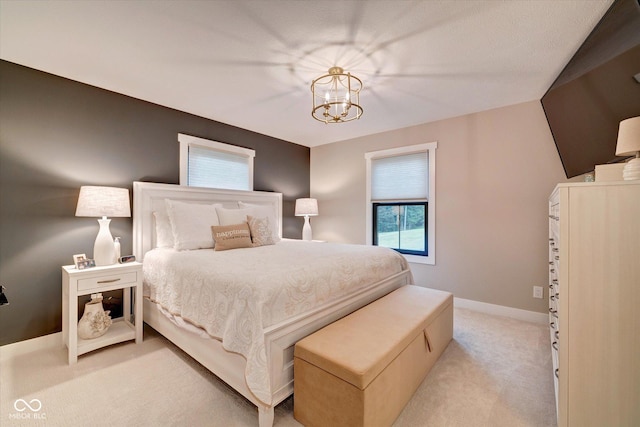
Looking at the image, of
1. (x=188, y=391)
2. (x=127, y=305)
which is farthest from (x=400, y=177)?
(x=127, y=305)

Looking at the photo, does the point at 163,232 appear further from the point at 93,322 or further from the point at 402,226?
the point at 402,226

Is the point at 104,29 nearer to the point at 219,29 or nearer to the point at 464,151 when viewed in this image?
the point at 219,29

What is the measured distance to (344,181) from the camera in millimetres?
4539

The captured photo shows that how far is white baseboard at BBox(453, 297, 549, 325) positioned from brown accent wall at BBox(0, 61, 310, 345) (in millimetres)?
4018

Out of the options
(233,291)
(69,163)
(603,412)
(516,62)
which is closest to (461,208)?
(516,62)

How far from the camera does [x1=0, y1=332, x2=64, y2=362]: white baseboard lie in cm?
215

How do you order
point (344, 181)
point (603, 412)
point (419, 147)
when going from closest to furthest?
point (603, 412)
point (419, 147)
point (344, 181)

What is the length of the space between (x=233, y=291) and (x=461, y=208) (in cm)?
299

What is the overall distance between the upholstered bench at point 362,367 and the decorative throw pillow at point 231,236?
4.78ft

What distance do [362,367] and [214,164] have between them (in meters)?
3.21

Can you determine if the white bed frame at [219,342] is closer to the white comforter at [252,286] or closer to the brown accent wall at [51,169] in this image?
the white comforter at [252,286]

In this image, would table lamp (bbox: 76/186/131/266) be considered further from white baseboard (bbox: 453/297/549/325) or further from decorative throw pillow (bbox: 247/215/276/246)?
white baseboard (bbox: 453/297/549/325)

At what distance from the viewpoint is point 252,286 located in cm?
153

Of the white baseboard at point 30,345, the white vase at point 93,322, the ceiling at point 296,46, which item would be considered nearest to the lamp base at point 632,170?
the ceiling at point 296,46
